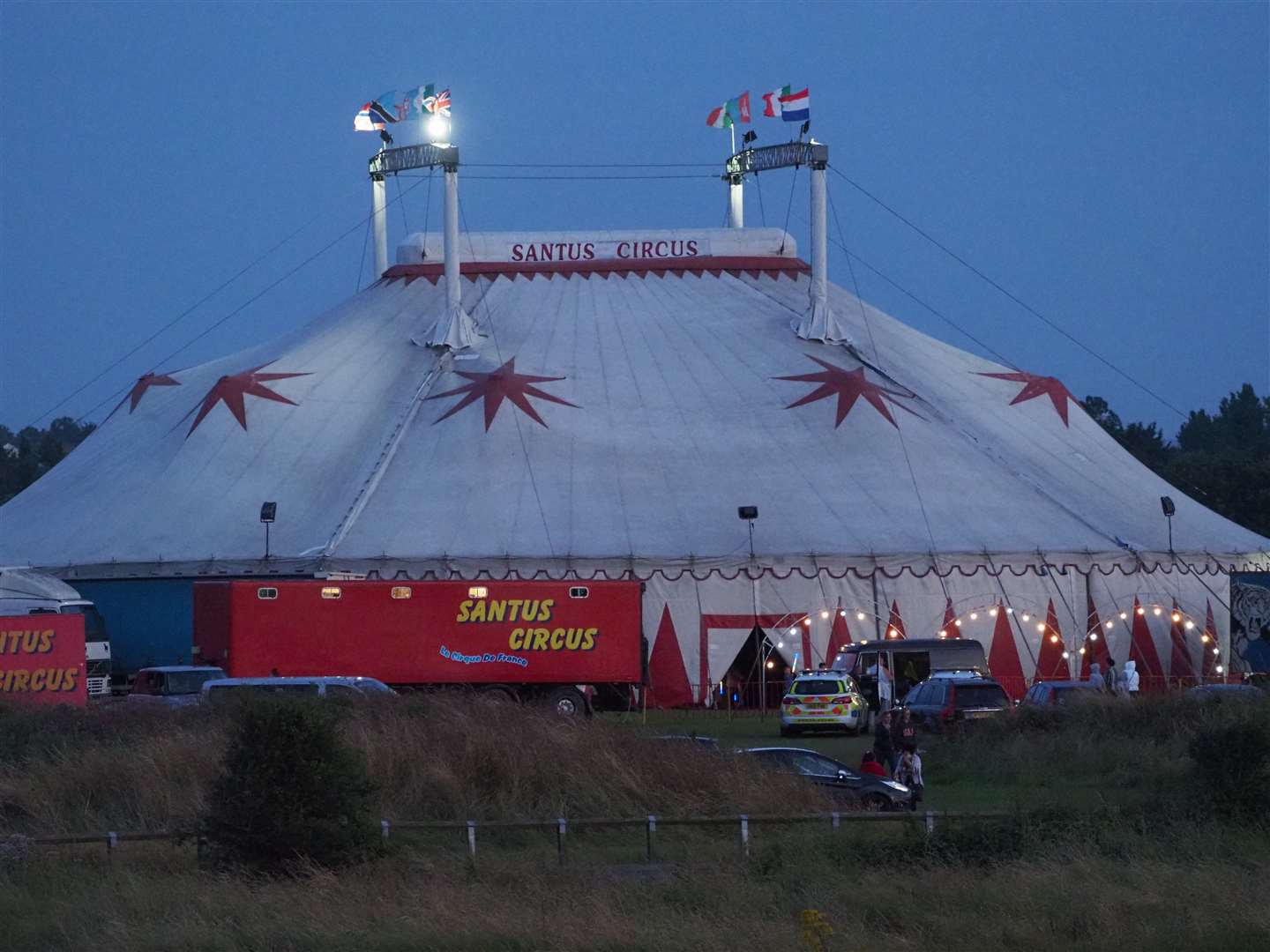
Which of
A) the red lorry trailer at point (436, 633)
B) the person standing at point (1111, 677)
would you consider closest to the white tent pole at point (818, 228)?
the person standing at point (1111, 677)

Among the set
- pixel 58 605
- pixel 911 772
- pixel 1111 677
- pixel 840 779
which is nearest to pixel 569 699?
pixel 58 605

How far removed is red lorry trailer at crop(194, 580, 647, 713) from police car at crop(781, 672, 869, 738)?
3552 mm

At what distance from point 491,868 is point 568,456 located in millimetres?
22639

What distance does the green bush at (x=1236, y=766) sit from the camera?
1664cm

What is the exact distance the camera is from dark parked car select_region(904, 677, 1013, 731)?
27547 millimetres

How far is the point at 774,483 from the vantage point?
3647cm

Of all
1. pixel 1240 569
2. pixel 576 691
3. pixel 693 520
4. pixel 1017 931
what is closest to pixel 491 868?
pixel 1017 931

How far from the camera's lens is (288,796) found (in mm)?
14984

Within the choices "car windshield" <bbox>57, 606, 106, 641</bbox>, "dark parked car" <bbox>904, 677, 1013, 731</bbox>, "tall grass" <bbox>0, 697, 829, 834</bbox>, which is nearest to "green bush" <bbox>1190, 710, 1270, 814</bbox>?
"tall grass" <bbox>0, 697, 829, 834</bbox>

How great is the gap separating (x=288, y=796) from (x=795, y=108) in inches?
1301

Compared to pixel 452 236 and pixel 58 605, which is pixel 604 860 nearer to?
pixel 58 605

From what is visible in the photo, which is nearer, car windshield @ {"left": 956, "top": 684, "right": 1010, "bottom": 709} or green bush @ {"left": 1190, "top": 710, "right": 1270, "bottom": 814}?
green bush @ {"left": 1190, "top": 710, "right": 1270, "bottom": 814}

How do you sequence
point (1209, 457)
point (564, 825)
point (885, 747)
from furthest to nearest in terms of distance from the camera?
point (1209, 457) → point (885, 747) → point (564, 825)

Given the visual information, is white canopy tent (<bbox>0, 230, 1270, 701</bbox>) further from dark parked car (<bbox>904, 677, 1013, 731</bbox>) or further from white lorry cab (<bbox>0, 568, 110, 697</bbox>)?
dark parked car (<bbox>904, 677, 1013, 731</bbox>)
